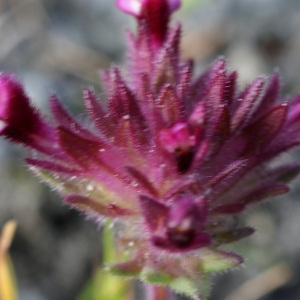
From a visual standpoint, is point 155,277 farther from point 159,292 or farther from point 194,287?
point 159,292

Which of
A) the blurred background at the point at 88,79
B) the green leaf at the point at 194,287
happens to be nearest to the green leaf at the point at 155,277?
the green leaf at the point at 194,287

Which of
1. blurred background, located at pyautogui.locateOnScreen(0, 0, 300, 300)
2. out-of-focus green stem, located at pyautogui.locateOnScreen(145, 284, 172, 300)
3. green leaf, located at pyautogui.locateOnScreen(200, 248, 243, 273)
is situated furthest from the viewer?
blurred background, located at pyautogui.locateOnScreen(0, 0, 300, 300)

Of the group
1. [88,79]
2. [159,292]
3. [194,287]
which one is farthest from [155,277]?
[88,79]

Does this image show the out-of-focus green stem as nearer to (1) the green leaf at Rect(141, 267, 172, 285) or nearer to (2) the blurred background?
(1) the green leaf at Rect(141, 267, 172, 285)

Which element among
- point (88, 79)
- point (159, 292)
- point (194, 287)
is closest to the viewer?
point (194, 287)

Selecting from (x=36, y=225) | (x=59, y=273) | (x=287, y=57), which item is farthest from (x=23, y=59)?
(x=287, y=57)

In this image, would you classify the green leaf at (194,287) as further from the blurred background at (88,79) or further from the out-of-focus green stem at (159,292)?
the blurred background at (88,79)

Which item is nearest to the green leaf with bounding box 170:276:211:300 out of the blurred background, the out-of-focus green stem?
the out-of-focus green stem

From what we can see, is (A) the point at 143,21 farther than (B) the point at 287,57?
No

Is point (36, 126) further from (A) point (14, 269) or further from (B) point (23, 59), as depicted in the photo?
(B) point (23, 59)
